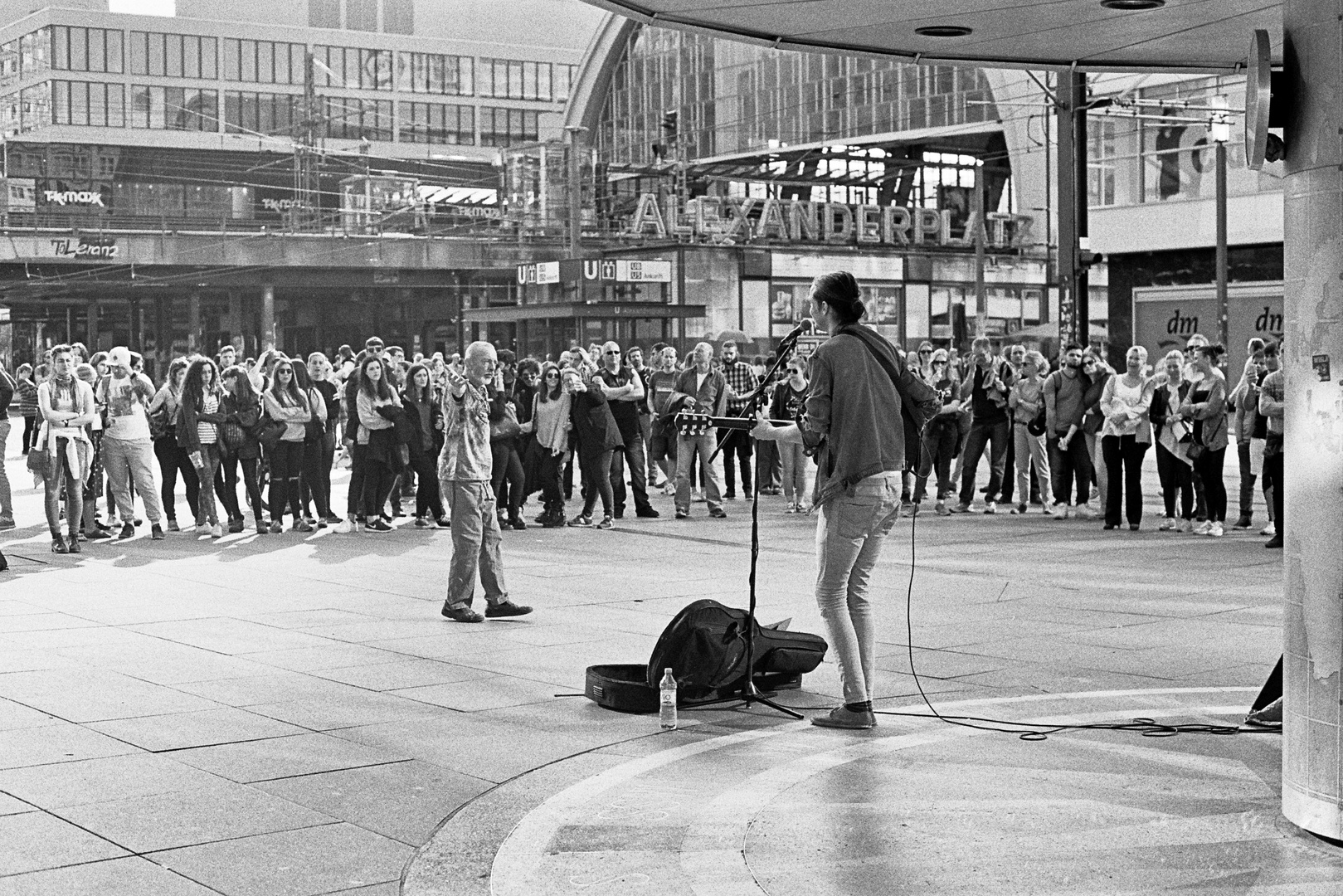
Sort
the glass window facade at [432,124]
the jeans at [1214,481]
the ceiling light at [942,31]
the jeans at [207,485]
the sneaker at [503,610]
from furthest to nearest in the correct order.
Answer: the glass window facade at [432,124]
the jeans at [207,485]
the jeans at [1214,481]
the sneaker at [503,610]
the ceiling light at [942,31]

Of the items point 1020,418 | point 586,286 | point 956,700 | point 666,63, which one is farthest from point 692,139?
point 956,700

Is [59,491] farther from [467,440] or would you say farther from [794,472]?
[794,472]

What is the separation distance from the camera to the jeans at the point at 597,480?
17547mm

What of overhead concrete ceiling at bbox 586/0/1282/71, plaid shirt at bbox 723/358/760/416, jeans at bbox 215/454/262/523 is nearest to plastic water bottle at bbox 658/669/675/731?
overhead concrete ceiling at bbox 586/0/1282/71

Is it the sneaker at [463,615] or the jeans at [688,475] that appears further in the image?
the jeans at [688,475]

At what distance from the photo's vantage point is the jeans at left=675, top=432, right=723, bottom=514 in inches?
719

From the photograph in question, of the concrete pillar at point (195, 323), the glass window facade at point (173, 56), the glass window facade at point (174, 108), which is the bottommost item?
the concrete pillar at point (195, 323)

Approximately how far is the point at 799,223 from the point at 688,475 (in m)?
33.6

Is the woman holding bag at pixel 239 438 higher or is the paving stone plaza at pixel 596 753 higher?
the woman holding bag at pixel 239 438

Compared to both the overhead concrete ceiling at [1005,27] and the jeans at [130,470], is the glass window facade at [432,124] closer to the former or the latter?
the jeans at [130,470]

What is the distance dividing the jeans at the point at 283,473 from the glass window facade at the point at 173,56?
3084 inches

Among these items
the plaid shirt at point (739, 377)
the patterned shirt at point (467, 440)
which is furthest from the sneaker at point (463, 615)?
the plaid shirt at point (739, 377)

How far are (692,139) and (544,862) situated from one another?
2717 inches

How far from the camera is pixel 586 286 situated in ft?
146
